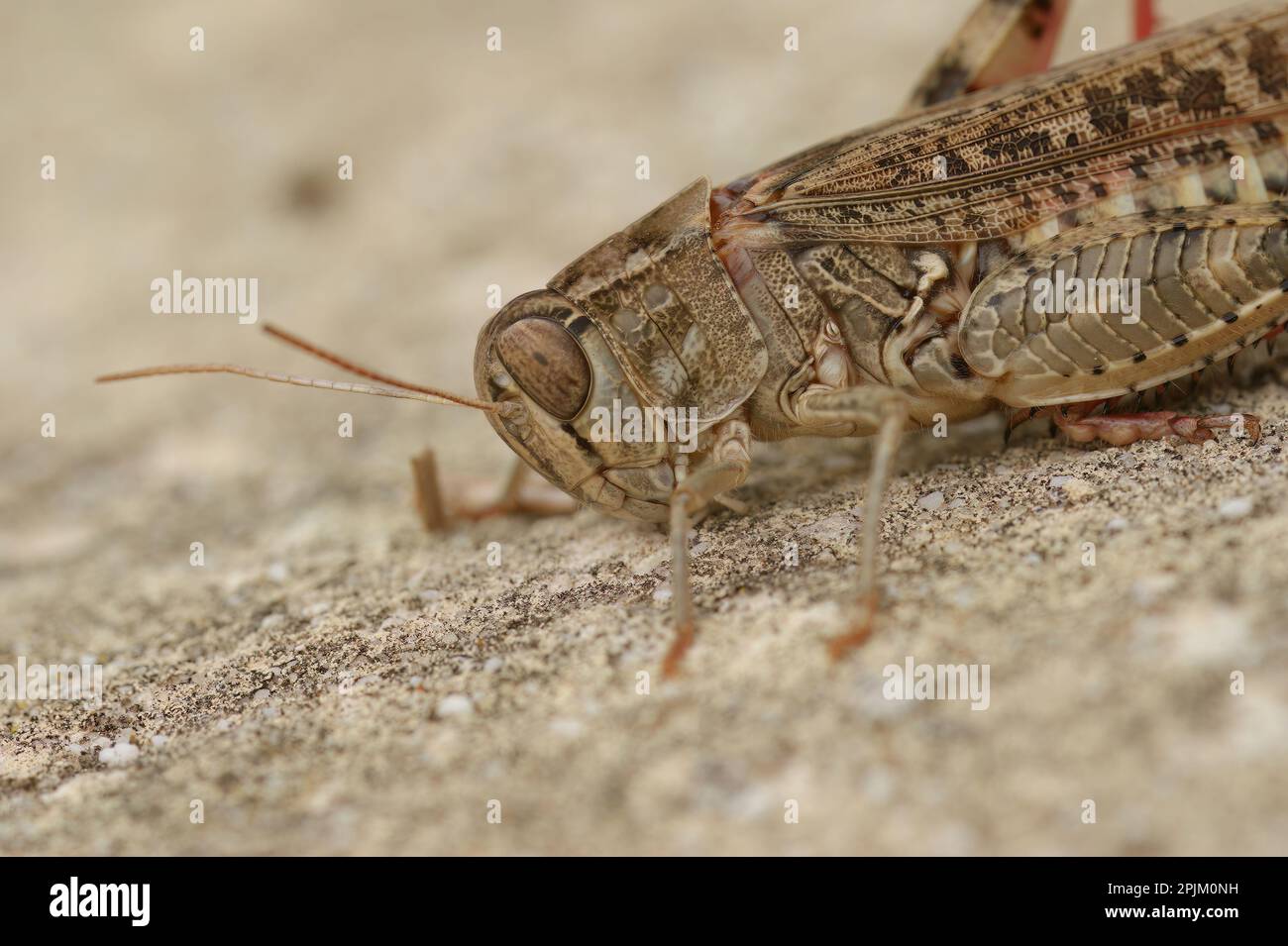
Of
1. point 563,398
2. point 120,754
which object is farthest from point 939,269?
point 120,754

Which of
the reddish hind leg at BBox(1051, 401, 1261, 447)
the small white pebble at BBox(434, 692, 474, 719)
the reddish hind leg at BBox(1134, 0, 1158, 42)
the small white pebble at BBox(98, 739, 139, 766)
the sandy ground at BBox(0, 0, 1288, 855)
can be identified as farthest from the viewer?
the reddish hind leg at BBox(1134, 0, 1158, 42)

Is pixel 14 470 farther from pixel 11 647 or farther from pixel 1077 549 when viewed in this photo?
pixel 1077 549

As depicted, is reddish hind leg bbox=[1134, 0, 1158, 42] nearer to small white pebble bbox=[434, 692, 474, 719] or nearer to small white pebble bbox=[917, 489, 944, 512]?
small white pebble bbox=[917, 489, 944, 512]

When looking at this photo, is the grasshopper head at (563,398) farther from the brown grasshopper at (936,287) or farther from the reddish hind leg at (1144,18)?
the reddish hind leg at (1144,18)

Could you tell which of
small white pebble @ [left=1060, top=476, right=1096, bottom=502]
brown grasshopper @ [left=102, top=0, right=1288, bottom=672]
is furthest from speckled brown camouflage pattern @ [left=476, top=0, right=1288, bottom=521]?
small white pebble @ [left=1060, top=476, right=1096, bottom=502]

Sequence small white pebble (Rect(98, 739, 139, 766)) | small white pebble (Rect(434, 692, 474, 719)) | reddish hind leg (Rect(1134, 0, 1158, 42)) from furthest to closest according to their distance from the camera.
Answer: reddish hind leg (Rect(1134, 0, 1158, 42)) < small white pebble (Rect(98, 739, 139, 766)) < small white pebble (Rect(434, 692, 474, 719))

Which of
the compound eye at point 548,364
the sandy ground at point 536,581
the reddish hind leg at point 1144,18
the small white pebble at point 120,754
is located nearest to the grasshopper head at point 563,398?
the compound eye at point 548,364

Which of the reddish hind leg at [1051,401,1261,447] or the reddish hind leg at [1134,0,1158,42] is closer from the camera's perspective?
the reddish hind leg at [1051,401,1261,447]

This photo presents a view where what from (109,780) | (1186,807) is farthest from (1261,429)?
(109,780)
